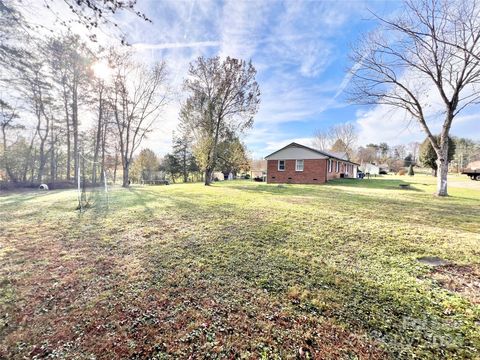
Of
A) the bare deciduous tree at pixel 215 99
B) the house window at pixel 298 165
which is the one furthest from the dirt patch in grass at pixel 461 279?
the house window at pixel 298 165

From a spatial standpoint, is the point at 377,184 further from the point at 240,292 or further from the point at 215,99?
the point at 240,292

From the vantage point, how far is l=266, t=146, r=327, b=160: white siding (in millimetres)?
19766

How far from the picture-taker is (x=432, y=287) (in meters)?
2.78

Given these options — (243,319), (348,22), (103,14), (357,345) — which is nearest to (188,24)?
(103,14)

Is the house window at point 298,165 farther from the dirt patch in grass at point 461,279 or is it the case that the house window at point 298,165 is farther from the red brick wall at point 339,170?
the dirt patch in grass at point 461,279

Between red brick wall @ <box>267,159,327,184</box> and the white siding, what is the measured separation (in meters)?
0.35

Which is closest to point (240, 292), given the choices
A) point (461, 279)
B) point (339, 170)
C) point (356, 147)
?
point (461, 279)

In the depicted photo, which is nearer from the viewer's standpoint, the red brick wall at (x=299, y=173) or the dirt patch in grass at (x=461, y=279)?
the dirt patch in grass at (x=461, y=279)

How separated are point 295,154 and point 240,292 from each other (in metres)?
19.0

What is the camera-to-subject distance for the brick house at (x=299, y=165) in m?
19.6

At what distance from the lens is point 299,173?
20359mm

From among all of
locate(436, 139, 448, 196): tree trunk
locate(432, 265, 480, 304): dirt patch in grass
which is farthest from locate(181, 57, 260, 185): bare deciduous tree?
locate(432, 265, 480, 304): dirt patch in grass

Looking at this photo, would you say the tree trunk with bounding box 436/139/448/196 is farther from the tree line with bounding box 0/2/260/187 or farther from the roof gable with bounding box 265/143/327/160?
the tree line with bounding box 0/2/260/187

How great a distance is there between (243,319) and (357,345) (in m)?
1.08
